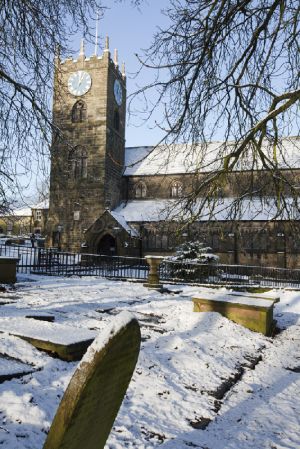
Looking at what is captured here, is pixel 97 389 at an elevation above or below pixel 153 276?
above

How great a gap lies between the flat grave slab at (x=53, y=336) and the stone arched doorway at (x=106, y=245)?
29660 mm

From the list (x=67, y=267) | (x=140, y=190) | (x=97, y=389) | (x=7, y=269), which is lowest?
(x=67, y=267)

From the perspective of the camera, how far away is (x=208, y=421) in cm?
369

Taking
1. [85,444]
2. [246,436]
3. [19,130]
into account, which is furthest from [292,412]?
[19,130]

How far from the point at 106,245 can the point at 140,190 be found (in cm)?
796

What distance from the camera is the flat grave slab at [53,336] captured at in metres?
4.53

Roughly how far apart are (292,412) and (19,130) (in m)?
6.24

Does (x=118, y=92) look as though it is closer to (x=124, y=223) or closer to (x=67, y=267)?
(x=124, y=223)

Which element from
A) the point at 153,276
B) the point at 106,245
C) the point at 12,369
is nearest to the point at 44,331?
the point at 12,369

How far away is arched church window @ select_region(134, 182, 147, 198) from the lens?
131ft

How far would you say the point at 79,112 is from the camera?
37812 mm

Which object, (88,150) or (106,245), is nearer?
(106,245)

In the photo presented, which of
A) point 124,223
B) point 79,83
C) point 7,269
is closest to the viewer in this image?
point 7,269

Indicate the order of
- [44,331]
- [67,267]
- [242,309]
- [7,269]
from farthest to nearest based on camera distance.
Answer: [67,267] < [7,269] < [242,309] < [44,331]
